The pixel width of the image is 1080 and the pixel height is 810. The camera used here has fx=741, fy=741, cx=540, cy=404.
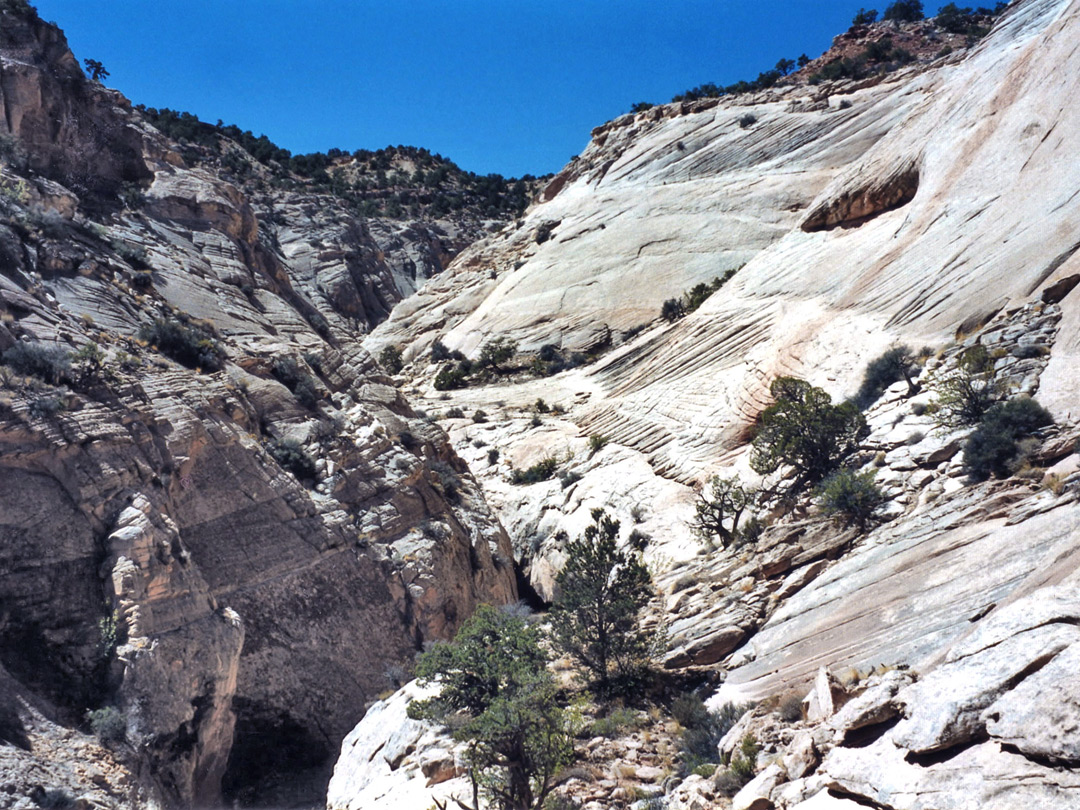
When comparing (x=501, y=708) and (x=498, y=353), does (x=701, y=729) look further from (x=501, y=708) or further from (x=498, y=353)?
(x=498, y=353)

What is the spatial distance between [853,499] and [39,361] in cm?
1618

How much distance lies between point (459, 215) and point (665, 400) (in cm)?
5451

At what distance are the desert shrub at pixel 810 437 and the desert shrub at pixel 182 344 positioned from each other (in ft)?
48.4

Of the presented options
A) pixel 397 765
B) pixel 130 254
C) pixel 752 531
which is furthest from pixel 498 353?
pixel 397 765

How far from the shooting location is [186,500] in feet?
53.3

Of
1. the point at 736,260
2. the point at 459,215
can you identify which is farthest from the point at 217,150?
the point at 736,260

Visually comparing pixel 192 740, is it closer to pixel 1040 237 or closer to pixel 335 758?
pixel 335 758

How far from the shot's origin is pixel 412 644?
18.0 m

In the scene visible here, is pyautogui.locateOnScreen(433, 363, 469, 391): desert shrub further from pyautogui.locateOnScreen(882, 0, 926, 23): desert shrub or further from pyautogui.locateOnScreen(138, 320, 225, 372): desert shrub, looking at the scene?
pyautogui.locateOnScreen(882, 0, 926, 23): desert shrub

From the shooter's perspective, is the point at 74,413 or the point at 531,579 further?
the point at 531,579

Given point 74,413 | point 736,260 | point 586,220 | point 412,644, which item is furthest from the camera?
point 586,220

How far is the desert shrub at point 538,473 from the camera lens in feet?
94.3

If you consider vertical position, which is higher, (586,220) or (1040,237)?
(586,220)

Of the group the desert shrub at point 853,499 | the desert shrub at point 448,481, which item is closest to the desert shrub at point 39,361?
the desert shrub at point 448,481
